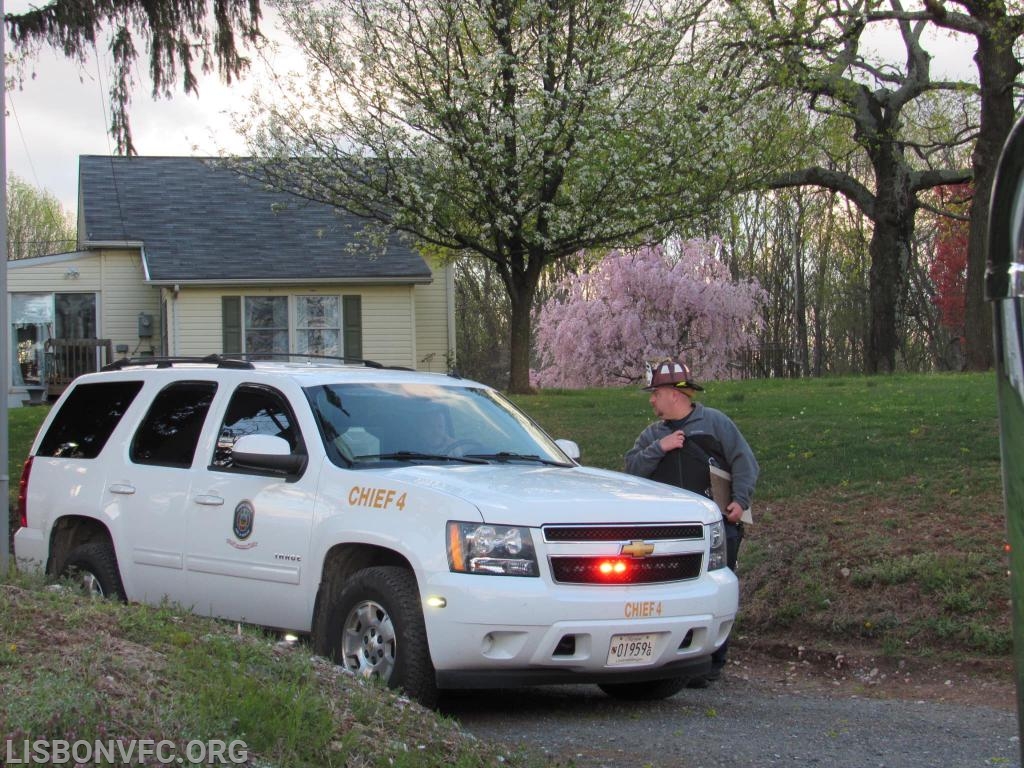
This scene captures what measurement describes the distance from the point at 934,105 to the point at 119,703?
110 feet

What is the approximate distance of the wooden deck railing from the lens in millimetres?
25750

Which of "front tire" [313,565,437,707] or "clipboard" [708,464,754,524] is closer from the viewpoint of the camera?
"front tire" [313,565,437,707]

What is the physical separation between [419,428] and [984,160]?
18.6m

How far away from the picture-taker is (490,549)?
19.6ft

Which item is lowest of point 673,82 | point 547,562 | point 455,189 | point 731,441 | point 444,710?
point 444,710

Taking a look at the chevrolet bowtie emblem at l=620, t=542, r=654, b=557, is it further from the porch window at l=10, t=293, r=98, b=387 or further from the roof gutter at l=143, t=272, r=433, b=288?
the porch window at l=10, t=293, r=98, b=387

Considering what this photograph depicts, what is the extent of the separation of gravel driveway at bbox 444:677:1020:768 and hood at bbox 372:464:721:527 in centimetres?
104

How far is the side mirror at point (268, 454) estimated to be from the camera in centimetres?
675

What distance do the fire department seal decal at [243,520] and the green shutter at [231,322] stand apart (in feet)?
66.2

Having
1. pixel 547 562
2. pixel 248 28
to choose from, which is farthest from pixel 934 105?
pixel 547 562

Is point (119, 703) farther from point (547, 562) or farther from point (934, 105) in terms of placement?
point (934, 105)

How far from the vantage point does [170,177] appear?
29422 millimetres

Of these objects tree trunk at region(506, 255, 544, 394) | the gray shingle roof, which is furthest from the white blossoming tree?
the gray shingle roof

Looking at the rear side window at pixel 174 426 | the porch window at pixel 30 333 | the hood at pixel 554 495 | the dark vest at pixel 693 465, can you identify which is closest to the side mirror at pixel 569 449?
the dark vest at pixel 693 465
